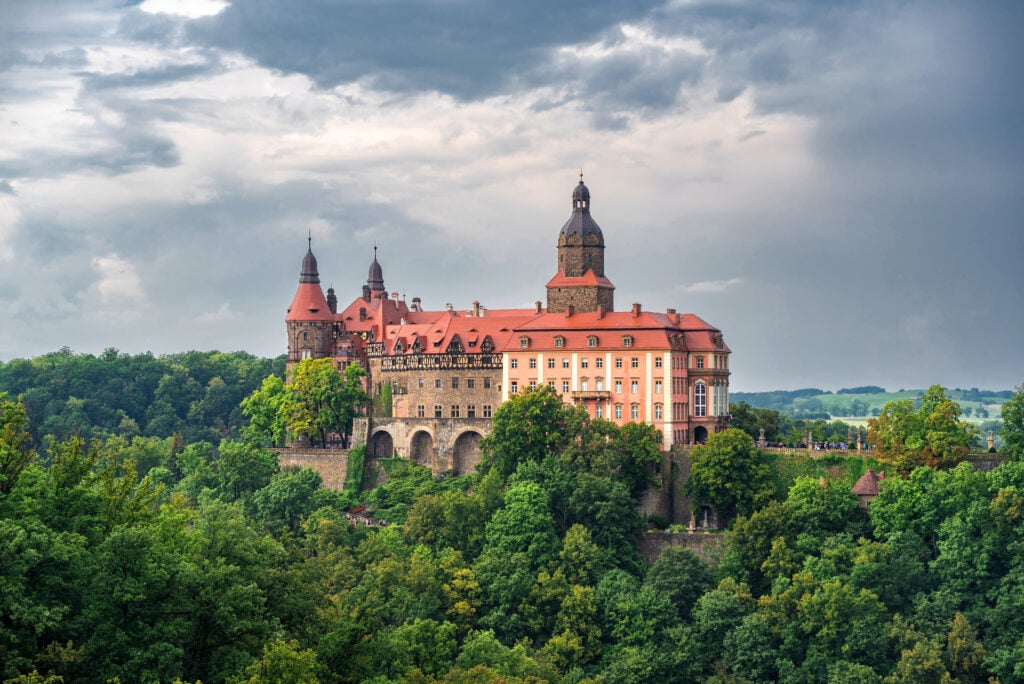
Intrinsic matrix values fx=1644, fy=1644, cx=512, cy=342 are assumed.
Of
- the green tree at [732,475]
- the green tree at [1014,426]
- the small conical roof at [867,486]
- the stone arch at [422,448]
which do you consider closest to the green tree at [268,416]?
the stone arch at [422,448]

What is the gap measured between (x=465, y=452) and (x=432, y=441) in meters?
2.22

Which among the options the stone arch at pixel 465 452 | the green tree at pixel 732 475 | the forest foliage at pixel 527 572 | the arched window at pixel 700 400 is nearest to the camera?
the forest foliage at pixel 527 572

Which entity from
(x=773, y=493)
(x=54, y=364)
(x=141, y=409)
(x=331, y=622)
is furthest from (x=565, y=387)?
(x=54, y=364)

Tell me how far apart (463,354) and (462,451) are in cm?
614

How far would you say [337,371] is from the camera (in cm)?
10306

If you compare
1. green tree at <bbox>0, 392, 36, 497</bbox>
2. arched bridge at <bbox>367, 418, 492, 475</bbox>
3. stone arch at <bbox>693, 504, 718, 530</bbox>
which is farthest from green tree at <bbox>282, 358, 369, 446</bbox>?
green tree at <bbox>0, 392, 36, 497</bbox>

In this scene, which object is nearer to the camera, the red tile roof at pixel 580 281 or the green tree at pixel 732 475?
the green tree at pixel 732 475

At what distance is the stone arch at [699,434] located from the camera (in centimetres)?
8988

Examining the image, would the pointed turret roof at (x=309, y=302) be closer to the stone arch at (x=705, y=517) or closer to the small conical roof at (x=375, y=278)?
the small conical roof at (x=375, y=278)

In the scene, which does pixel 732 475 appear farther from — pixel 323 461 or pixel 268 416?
pixel 268 416

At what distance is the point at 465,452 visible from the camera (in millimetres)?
95312

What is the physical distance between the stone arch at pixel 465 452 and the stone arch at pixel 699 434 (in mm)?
12882

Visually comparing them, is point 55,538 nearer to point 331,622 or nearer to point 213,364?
point 331,622

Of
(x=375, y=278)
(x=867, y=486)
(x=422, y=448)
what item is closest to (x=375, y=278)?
(x=375, y=278)
